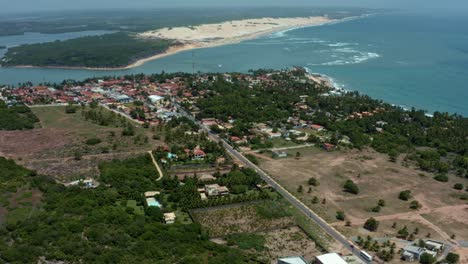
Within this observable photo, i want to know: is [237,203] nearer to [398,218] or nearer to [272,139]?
[398,218]

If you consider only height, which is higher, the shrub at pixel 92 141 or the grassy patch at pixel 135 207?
the shrub at pixel 92 141

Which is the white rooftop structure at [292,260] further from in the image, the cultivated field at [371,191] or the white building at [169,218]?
the white building at [169,218]

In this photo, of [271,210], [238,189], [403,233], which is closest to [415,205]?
[403,233]

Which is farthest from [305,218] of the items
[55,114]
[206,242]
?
[55,114]

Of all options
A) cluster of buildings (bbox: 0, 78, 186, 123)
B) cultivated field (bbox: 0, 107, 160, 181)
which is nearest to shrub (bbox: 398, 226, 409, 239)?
cultivated field (bbox: 0, 107, 160, 181)

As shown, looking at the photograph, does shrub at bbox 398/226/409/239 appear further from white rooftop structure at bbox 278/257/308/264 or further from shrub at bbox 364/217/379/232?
white rooftop structure at bbox 278/257/308/264

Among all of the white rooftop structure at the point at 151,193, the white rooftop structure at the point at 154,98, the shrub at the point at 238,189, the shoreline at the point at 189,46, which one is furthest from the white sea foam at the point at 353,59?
the white rooftop structure at the point at 151,193
